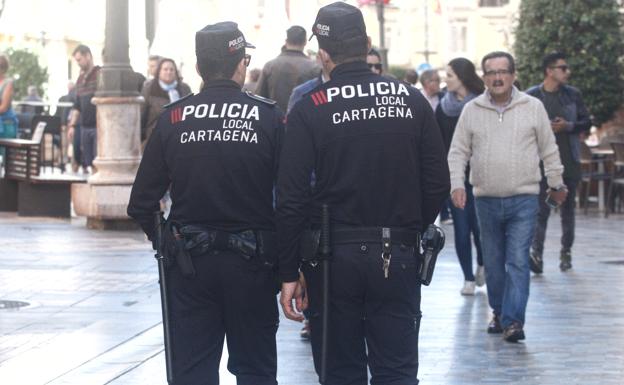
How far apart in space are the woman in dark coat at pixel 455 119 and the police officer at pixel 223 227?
6.25 meters

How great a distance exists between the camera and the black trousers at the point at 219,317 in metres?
6.21

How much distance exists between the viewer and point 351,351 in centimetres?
629

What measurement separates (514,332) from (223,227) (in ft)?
13.5

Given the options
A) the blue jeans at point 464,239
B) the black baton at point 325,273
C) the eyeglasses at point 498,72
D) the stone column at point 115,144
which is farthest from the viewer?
the stone column at point 115,144

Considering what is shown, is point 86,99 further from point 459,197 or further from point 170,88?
point 459,197

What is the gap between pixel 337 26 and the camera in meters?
6.32

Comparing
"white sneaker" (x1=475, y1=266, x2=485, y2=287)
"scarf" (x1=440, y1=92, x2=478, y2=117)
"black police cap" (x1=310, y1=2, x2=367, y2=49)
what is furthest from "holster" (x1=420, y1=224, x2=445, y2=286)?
"white sneaker" (x1=475, y1=266, x2=485, y2=287)

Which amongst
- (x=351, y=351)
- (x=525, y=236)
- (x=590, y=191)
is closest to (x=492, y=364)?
(x=525, y=236)

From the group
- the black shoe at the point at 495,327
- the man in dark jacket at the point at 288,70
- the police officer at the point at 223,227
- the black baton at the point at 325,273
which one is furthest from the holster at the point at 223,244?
the man in dark jacket at the point at 288,70

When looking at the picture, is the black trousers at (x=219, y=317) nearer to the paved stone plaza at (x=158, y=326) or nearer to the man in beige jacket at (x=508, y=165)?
the paved stone plaza at (x=158, y=326)

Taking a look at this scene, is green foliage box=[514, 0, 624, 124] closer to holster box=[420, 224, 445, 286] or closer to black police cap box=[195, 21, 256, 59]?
holster box=[420, 224, 445, 286]

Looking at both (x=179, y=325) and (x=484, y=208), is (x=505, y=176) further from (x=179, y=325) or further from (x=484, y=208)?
(x=179, y=325)

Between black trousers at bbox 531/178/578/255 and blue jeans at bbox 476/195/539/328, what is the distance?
3457 mm

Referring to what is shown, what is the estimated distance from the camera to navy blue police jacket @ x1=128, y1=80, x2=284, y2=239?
245 inches
